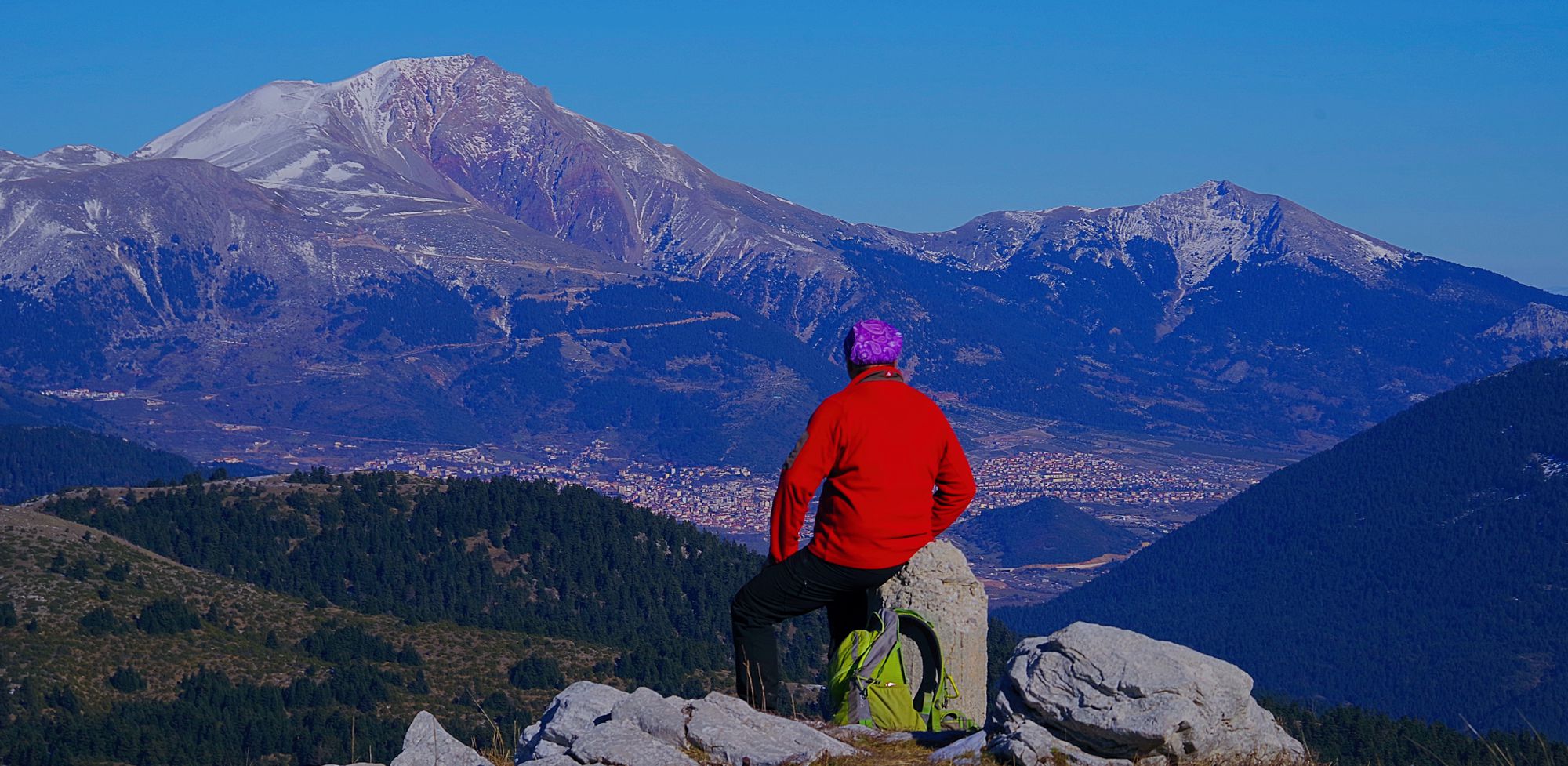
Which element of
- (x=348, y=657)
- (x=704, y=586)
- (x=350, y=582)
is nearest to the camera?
(x=348, y=657)

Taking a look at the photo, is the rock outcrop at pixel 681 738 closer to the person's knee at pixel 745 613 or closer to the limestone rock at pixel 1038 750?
the person's knee at pixel 745 613

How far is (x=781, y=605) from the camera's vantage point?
62.1ft

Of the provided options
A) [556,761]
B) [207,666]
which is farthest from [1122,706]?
[207,666]

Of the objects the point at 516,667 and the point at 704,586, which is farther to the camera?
the point at 704,586

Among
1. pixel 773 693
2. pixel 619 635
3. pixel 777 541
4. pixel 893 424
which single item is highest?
pixel 893 424

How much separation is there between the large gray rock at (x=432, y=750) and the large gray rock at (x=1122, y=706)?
597cm

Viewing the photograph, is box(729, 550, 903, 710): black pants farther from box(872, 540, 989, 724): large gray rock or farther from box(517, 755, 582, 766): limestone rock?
box(517, 755, 582, 766): limestone rock

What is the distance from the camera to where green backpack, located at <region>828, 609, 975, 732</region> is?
65.3ft

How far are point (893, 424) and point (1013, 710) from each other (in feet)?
10.4

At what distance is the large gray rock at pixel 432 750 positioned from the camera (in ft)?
63.6

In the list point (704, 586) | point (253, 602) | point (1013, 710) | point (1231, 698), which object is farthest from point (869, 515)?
point (704, 586)

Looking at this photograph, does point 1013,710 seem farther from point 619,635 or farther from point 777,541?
point 619,635

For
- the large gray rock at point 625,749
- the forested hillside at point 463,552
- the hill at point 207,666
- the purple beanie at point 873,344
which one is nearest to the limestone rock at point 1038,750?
the large gray rock at point 625,749

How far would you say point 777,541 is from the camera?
61.2 ft
